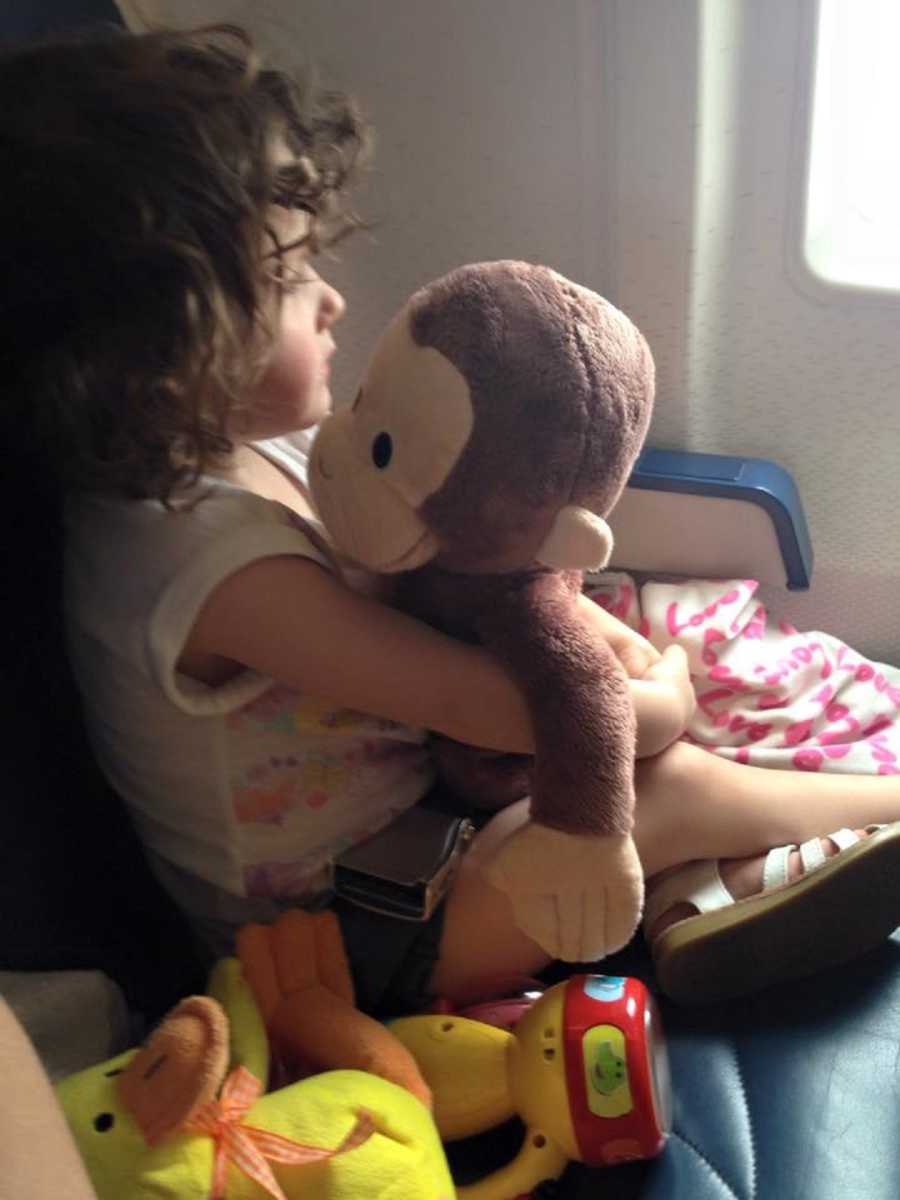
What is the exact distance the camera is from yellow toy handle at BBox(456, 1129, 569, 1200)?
2.57 feet

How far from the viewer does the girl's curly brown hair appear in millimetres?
705

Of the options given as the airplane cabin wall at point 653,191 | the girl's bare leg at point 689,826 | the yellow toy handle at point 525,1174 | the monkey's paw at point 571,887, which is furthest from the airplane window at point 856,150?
the yellow toy handle at point 525,1174

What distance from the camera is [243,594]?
781 millimetres

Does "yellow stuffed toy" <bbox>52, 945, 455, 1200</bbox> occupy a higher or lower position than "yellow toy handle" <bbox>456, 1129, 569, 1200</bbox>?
higher

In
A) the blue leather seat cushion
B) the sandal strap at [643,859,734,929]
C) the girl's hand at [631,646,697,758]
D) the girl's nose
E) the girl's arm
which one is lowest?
the blue leather seat cushion

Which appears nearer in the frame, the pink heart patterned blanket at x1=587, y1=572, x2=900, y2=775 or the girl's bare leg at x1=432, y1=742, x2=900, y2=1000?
the girl's bare leg at x1=432, y1=742, x2=900, y2=1000

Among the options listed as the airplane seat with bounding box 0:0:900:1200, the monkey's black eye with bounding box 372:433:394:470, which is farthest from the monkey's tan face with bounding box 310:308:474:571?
the airplane seat with bounding box 0:0:900:1200

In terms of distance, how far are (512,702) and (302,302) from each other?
287 mm

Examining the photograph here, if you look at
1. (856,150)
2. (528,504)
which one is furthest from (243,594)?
(856,150)

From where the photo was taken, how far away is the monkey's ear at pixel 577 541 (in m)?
0.74

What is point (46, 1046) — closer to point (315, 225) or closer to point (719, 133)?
point (315, 225)

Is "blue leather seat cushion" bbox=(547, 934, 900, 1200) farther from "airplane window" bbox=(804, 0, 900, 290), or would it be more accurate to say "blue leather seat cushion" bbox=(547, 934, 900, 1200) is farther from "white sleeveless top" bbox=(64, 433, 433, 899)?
"airplane window" bbox=(804, 0, 900, 290)

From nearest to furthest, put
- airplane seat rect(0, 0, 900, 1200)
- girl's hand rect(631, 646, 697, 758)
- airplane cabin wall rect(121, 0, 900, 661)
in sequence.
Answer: airplane seat rect(0, 0, 900, 1200) < girl's hand rect(631, 646, 697, 758) < airplane cabin wall rect(121, 0, 900, 661)

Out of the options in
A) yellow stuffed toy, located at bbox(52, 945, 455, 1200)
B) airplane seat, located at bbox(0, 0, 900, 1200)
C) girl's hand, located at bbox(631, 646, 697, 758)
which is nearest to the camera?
yellow stuffed toy, located at bbox(52, 945, 455, 1200)
